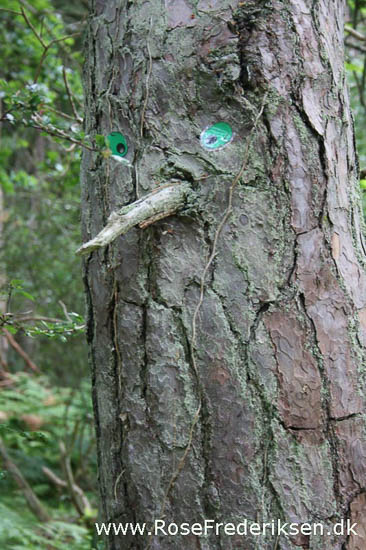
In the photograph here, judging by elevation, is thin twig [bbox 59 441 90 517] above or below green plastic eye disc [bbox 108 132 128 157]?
below

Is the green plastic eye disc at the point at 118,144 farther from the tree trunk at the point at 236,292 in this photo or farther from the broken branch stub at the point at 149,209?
the broken branch stub at the point at 149,209

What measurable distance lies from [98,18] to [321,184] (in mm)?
762

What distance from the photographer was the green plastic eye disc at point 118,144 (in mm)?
1310

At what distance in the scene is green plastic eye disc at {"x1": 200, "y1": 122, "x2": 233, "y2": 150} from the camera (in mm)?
1223

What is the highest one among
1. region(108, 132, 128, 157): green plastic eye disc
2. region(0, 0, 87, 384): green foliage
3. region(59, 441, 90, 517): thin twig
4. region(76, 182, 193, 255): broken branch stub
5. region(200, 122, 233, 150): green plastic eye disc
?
region(0, 0, 87, 384): green foliage

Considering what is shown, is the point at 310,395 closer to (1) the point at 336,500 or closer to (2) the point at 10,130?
(1) the point at 336,500

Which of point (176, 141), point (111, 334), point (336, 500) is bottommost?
point (336, 500)

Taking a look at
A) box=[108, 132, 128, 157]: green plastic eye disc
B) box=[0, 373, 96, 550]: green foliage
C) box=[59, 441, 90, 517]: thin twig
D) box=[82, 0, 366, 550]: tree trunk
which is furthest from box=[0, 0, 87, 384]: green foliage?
box=[82, 0, 366, 550]: tree trunk

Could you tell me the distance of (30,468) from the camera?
570 cm

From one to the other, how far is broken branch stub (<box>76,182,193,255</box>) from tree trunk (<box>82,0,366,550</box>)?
0.03 metres

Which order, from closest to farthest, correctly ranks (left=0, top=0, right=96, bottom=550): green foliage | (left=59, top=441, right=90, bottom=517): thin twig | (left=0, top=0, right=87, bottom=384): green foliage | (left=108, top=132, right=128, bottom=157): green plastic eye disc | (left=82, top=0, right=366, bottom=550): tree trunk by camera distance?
(left=82, top=0, right=366, bottom=550): tree trunk < (left=108, top=132, right=128, bottom=157): green plastic eye disc < (left=59, top=441, right=90, bottom=517): thin twig < (left=0, top=0, right=96, bottom=550): green foliage < (left=0, top=0, right=87, bottom=384): green foliage

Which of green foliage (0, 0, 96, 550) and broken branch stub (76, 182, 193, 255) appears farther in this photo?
green foliage (0, 0, 96, 550)

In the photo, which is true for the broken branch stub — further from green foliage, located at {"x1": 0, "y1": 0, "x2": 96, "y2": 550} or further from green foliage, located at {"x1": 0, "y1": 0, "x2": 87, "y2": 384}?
green foliage, located at {"x1": 0, "y1": 0, "x2": 96, "y2": 550}

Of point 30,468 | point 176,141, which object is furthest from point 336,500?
point 30,468
